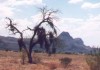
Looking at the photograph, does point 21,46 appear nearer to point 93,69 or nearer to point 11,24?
point 11,24

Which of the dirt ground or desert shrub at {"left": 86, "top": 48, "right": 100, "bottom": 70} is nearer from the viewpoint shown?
desert shrub at {"left": 86, "top": 48, "right": 100, "bottom": 70}

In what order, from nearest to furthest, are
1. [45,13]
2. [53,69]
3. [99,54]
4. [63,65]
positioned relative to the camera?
[99,54] < [53,69] < [63,65] < [45,13]

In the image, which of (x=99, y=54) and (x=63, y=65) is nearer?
(x=99, y=54)

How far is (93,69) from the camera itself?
2728 centimetres

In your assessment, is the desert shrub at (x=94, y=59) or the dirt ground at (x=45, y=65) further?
the dirt ground at (x=45, y=65)

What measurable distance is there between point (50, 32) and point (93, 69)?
18.3 metres

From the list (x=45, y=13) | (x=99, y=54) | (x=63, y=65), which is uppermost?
(x=45, y=13)

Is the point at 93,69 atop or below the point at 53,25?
below

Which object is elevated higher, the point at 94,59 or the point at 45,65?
the point at 94,59

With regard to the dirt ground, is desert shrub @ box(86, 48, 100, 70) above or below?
above

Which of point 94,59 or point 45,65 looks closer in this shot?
point 94,59

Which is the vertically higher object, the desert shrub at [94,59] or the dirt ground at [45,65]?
the desert shrub at [94,59]

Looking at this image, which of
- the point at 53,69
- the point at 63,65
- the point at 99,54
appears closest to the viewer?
the point at 99,54

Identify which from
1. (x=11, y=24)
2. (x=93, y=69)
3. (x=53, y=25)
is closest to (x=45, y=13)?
(x=53, y=25)
